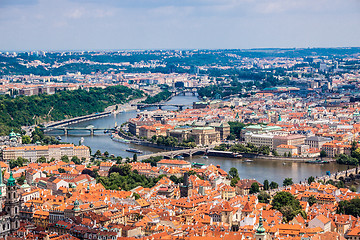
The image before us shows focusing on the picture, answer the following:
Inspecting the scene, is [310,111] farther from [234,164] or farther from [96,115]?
[234,164]

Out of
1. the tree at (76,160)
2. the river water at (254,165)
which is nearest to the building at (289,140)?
the river water at (254,165)

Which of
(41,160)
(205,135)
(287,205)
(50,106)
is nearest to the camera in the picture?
(287,205)

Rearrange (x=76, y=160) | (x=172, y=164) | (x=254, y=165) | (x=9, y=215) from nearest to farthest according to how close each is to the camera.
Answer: (x=9, y=215) < (x=172, y=164) < (x=76, y=160) < (x=254, y=165)

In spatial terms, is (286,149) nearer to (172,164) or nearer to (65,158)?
(172,164)

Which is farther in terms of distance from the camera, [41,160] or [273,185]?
[41,160]

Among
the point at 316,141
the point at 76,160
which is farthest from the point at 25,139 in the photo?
the point at 316,141

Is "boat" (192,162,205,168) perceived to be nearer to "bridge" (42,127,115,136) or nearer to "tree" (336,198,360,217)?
"tree" (336,198,360,217)

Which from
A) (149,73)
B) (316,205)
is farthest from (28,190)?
(149,73)
